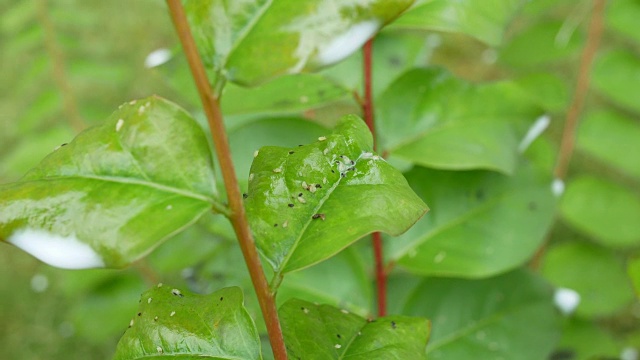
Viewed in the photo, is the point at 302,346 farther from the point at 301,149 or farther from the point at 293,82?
the point at 293,82

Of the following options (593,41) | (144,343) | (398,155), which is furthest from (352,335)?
(593,41)

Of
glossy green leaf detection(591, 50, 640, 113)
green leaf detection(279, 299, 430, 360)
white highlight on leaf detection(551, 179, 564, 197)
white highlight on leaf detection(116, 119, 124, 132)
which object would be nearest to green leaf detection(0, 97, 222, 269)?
white highlight on leaf detection(116, 119, 124, 132)

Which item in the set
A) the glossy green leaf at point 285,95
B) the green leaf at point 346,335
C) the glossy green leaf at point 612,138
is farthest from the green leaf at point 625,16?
the green leaf at point 346,335

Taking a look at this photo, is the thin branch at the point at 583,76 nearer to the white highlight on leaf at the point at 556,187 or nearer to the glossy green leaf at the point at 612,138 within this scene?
the glossy green leaf at the point at 612,138

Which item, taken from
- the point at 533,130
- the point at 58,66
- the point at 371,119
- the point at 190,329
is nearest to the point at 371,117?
the point at 371,119

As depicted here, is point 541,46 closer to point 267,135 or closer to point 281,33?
point 267,135

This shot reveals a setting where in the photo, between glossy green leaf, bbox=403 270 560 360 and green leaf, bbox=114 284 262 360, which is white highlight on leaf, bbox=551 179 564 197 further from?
green leaf, bbox=114 284 262 360

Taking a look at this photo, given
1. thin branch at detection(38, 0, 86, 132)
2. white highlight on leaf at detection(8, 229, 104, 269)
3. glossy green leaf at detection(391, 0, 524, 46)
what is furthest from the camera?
thin branch at detection(38, 0, 86, 132)
